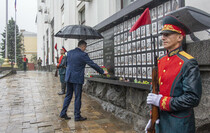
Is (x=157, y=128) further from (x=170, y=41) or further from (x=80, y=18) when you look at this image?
(x=80, y=18)

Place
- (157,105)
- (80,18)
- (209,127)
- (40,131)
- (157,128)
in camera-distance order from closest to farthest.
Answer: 1. (157,105)
2. (157,128)
3. (209,127)
4. (40,131)
5. (80,18)

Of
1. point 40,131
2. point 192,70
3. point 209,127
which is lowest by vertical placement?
point 40,131

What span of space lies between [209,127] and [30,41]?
211ft

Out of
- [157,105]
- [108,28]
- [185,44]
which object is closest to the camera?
[157,105]

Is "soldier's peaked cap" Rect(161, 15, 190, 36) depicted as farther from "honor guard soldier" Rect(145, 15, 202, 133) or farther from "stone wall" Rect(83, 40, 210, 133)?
"stone wall" Rect(83, 40, 210, 133)

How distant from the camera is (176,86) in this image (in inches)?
69.3

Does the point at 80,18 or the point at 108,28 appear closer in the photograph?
the point at 108,28

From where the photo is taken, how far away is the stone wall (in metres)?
2.59

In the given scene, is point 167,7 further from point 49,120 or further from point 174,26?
point 49,120

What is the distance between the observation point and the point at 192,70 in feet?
5.46

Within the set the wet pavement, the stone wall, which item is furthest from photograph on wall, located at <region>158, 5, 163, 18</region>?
the wet pavement

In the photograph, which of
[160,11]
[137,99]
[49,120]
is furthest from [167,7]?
[49,120]

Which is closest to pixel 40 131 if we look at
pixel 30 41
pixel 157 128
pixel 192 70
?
pixel 157 128

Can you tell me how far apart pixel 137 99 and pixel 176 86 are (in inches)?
100
